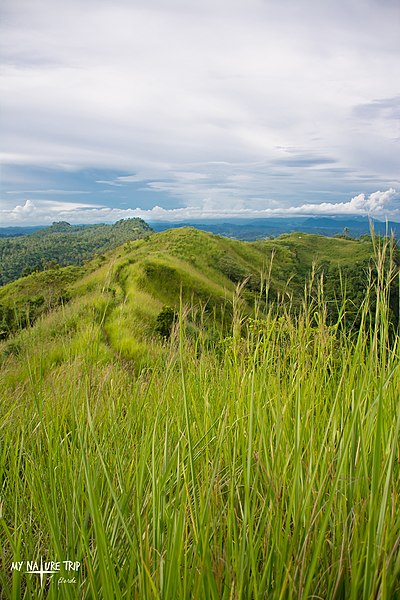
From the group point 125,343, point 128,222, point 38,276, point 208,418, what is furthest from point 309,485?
point 128,222

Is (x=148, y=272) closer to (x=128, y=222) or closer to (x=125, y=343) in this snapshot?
(x=125, y=343)

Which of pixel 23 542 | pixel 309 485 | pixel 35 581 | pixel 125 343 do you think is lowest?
pixel 125 343

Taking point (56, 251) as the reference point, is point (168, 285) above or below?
below

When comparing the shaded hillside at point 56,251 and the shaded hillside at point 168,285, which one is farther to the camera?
the shaded hillside at point 56,251

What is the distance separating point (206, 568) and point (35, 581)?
2.54 ft

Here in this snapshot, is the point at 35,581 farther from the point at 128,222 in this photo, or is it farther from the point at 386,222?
the point at 128,222

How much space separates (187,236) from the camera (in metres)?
64.6

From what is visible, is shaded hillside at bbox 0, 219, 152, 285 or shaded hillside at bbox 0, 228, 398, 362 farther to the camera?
shaded hillside at bbox 0, 219, 152, 285

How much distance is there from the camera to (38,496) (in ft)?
5.45

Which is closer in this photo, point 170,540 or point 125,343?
point 170,540

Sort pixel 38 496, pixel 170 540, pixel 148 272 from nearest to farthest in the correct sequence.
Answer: pixel 170 540
pixel 38 496
pixel 148 272

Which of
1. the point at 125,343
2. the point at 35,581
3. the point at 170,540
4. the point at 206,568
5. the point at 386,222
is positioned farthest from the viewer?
the point at 125,343

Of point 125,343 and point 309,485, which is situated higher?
point 309,485

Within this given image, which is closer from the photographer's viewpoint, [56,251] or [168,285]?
[168,285]
